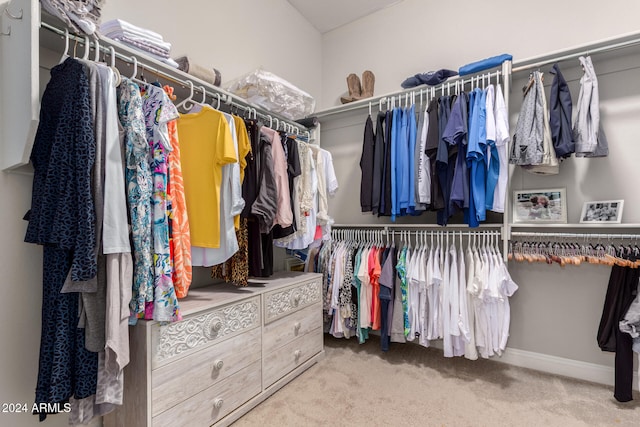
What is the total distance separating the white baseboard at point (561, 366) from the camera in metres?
1.98

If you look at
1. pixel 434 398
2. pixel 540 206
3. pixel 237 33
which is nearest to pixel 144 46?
pixel 237 33

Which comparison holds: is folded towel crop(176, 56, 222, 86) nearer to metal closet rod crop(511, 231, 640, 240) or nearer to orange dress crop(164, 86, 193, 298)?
orange dress crop(164, 86, 193, 298)

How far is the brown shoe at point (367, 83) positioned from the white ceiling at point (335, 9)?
25.7 inches

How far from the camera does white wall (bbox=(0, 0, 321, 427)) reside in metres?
1.25

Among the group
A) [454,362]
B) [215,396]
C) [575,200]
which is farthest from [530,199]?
[215,396]

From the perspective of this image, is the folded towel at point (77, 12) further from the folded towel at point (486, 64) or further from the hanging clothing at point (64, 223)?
the folded towel at point (486, 64)

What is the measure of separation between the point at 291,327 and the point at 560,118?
2158 mm

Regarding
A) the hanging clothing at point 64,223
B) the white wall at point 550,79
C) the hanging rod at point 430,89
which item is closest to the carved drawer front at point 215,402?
the hanging clothing at point 64,223

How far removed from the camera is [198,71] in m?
1.73

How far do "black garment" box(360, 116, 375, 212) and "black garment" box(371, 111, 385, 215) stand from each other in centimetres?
4

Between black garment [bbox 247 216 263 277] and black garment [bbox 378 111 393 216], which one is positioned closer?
black garment [bbox 247 216 263 277]

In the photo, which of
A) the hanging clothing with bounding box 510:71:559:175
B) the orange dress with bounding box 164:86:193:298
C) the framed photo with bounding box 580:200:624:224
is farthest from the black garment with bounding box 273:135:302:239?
the framed photo with bounding box 580:200:624:224

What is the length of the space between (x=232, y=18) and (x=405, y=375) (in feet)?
9.57

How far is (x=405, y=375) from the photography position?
2109 millimetres
